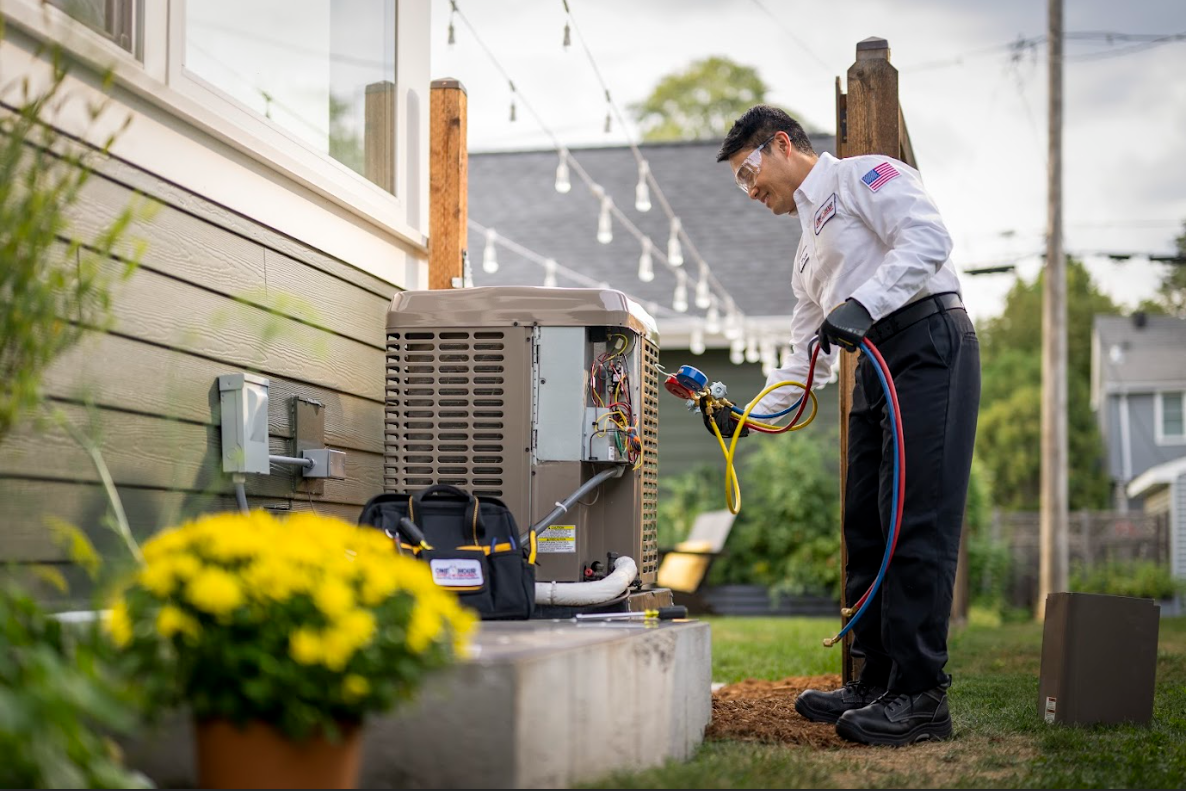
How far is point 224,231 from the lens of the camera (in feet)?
10.6

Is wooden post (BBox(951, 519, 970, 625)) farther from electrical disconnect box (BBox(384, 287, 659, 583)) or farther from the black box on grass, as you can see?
electrical disconnect box (BBox(384, 287, 659, 583))

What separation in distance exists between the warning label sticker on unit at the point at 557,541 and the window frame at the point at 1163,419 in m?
24.9

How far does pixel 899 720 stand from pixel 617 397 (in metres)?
1.15

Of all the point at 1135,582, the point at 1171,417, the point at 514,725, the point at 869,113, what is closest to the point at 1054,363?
the point at 1135,582

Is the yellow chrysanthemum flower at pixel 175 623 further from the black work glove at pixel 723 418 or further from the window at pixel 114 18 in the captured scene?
the black work glove at pixel 723 418

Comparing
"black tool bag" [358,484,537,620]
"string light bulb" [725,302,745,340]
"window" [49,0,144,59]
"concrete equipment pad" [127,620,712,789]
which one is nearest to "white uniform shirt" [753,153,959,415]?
"black tool bag" [358,484,537,620]

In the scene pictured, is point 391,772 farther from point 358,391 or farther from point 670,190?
point 670,190

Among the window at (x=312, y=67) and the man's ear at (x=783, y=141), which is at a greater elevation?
the window at (x=312, y=67)

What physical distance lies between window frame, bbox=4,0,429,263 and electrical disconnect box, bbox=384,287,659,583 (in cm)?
50

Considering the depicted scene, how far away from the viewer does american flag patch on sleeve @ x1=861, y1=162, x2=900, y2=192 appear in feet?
11.0

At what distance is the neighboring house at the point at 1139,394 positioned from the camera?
2589 cm

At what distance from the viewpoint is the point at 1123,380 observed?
87.5 ft

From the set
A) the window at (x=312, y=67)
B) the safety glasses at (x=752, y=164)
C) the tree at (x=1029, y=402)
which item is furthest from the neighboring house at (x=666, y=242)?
the tree at (x=1029, y=402)

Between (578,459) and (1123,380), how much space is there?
25.6 metres
